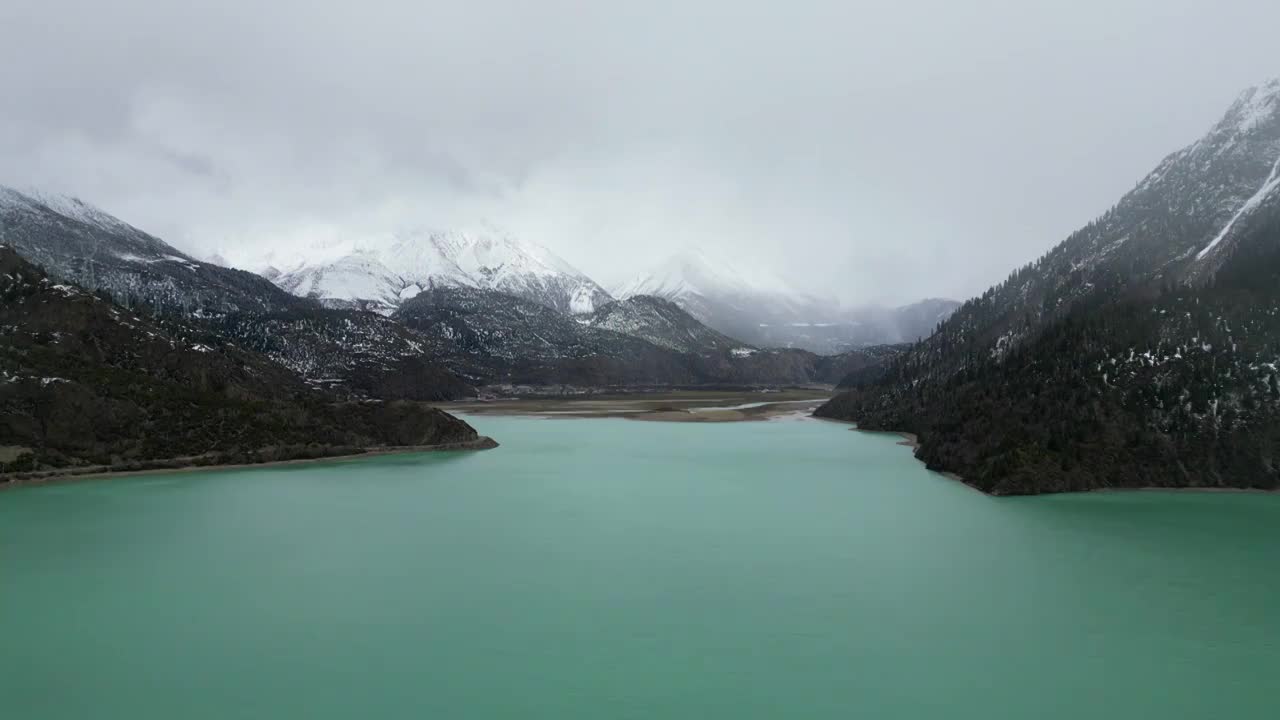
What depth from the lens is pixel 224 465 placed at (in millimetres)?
60750

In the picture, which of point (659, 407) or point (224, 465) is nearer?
point (224, 465)

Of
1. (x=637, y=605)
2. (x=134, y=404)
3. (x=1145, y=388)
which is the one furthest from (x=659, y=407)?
(x=637, y=605)

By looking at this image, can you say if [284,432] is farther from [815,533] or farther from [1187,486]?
[1187,486]

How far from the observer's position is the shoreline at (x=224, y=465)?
51.8 meters

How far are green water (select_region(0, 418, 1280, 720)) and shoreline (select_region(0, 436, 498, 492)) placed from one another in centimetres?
199

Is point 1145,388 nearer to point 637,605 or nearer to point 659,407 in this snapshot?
point 637,605

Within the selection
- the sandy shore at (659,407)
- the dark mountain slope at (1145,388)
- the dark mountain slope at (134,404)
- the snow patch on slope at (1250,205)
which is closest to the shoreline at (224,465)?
the dark mountain slope at (134,404)

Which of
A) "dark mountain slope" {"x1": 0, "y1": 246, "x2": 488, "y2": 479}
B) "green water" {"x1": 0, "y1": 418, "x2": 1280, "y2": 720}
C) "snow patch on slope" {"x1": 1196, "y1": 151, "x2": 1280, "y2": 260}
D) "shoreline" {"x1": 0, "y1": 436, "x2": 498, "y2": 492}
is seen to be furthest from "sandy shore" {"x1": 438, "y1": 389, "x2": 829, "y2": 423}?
"green water" {"x1": 0, "y1": 418, "x2": 1280, "y2": 720}

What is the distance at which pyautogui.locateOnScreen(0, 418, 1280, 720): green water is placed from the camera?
19.7 metres

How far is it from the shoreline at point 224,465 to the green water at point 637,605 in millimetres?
1993

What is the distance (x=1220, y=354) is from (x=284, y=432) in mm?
72720

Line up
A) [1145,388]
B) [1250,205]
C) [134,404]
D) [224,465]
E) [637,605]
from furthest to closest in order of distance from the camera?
[1250,205] → [224,465] → [134,404] → [1145,388] → [637,605]

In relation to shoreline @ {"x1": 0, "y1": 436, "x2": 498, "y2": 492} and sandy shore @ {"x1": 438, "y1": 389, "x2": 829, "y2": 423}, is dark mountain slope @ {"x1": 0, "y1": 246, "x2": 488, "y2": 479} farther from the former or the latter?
sandy shore @ {"x1": 438, "y1": 389, "x2": 829, "y2": 423}

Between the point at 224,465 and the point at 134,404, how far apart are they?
8226 millimetres
